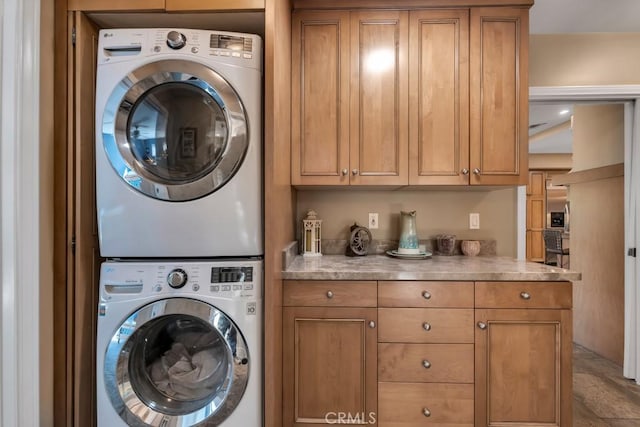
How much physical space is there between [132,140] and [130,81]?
0.24 metres

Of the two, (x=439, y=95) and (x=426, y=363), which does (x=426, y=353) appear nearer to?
(x=426, y=363)

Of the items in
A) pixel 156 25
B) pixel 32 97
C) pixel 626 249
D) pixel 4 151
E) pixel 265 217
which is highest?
pixel 156 25

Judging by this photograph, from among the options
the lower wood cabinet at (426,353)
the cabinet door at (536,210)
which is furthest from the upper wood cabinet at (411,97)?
the cabinet door at (536,210)

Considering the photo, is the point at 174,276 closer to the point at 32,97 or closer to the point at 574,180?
the point at 32,97

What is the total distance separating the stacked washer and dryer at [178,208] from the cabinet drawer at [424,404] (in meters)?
0.64

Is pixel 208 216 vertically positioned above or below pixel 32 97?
below

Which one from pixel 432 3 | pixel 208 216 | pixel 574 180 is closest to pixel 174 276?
pixel 208 216

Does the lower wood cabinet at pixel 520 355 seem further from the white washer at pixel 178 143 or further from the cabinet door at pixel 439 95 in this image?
the white washer at pixel 178 143

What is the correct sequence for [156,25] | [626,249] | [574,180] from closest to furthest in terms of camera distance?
[156,25]
[626,249]
[574,180]

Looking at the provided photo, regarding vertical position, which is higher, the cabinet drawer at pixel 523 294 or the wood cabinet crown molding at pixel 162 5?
the wood cabinet crown molding at pixel 162 5

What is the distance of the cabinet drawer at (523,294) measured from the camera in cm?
152

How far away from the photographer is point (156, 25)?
4.81ft

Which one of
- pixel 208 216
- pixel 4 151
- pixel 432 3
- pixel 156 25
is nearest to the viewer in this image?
pixel 4 151

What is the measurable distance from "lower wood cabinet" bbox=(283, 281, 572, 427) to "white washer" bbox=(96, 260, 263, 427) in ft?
0.96
